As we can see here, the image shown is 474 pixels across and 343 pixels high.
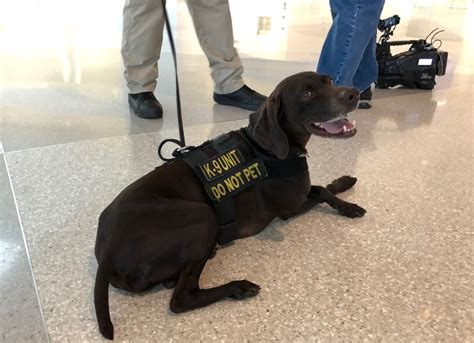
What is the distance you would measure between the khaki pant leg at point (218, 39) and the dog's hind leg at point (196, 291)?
1789mm

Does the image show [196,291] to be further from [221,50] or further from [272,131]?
[221,50]

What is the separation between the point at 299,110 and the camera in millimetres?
1478

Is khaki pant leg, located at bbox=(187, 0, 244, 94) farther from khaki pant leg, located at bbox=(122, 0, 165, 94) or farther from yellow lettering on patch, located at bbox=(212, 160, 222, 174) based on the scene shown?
yellow lettering on patch, located at bbox=(212, 160, 222, 174)

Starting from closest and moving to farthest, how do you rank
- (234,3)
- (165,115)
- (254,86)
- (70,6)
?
(165,115), (254,86), (70,6), (234,3)

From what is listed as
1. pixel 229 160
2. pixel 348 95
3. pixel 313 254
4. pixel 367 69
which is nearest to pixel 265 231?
pixel 313 254

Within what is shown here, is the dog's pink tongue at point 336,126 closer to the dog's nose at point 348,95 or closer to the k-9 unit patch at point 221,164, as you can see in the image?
the dog's nose at point 348,95

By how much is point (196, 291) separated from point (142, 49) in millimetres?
1751

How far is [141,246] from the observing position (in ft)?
3.92

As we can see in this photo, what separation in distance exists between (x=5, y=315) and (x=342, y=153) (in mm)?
1585

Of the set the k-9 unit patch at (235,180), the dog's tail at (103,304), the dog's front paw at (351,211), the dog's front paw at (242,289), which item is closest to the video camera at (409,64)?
the dog's front paw at (351,211)

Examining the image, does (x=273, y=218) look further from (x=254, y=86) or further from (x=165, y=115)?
(x=254, y=86)

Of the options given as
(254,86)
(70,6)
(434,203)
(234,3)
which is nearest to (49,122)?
(254,86)

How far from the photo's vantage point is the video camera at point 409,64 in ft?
11.1

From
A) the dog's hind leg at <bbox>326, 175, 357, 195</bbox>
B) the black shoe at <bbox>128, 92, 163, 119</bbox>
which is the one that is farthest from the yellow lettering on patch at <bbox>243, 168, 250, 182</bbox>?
the black shoe at <bbox>128, 92, 163, 119</bbox>
